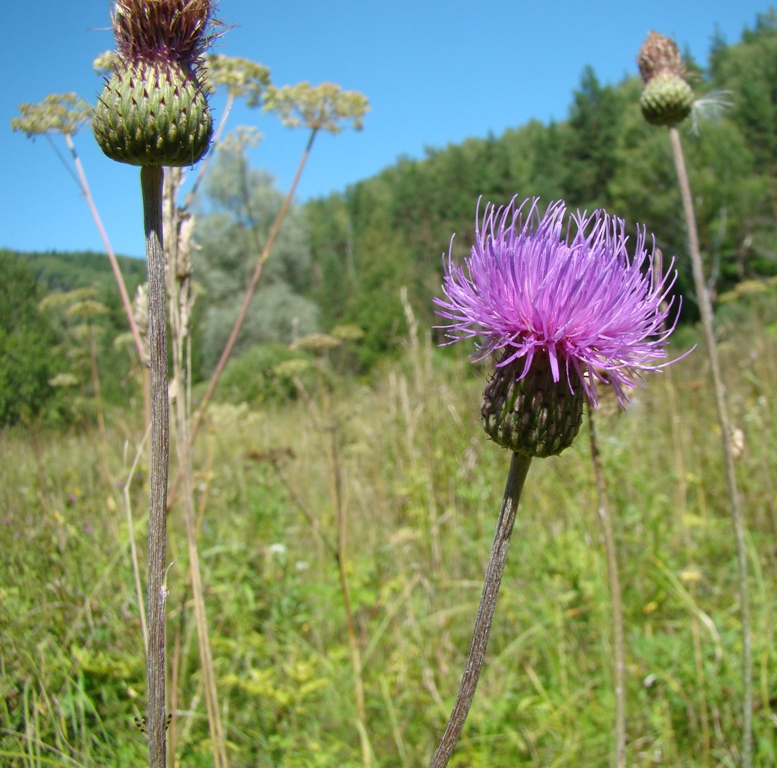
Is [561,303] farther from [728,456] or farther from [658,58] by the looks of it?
[658,58]

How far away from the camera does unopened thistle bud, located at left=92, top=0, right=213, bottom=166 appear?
1.19 meters

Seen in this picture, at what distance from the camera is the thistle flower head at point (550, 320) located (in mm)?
1248

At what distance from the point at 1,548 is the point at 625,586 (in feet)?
10.3

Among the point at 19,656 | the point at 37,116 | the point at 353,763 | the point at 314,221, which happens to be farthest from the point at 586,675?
the point at 314,221

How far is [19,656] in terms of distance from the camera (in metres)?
2.07

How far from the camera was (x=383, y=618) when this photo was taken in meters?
3.60

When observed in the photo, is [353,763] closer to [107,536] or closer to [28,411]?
[107,536]

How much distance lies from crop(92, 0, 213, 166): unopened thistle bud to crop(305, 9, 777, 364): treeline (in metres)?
20.1

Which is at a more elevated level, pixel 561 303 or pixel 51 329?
pixel 51 329

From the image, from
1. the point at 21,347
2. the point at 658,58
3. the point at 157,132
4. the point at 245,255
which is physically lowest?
the point at 21,347

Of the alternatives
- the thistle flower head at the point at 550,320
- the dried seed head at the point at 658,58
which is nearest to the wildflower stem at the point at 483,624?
the thistle flower head at the point at 550,320

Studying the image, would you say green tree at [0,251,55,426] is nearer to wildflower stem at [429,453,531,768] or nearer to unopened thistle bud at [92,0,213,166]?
unopened thistle bud at [92,0,213,166]

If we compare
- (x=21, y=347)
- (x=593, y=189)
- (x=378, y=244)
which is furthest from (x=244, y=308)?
(x=593, y=189)

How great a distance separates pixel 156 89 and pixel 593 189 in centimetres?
5997
